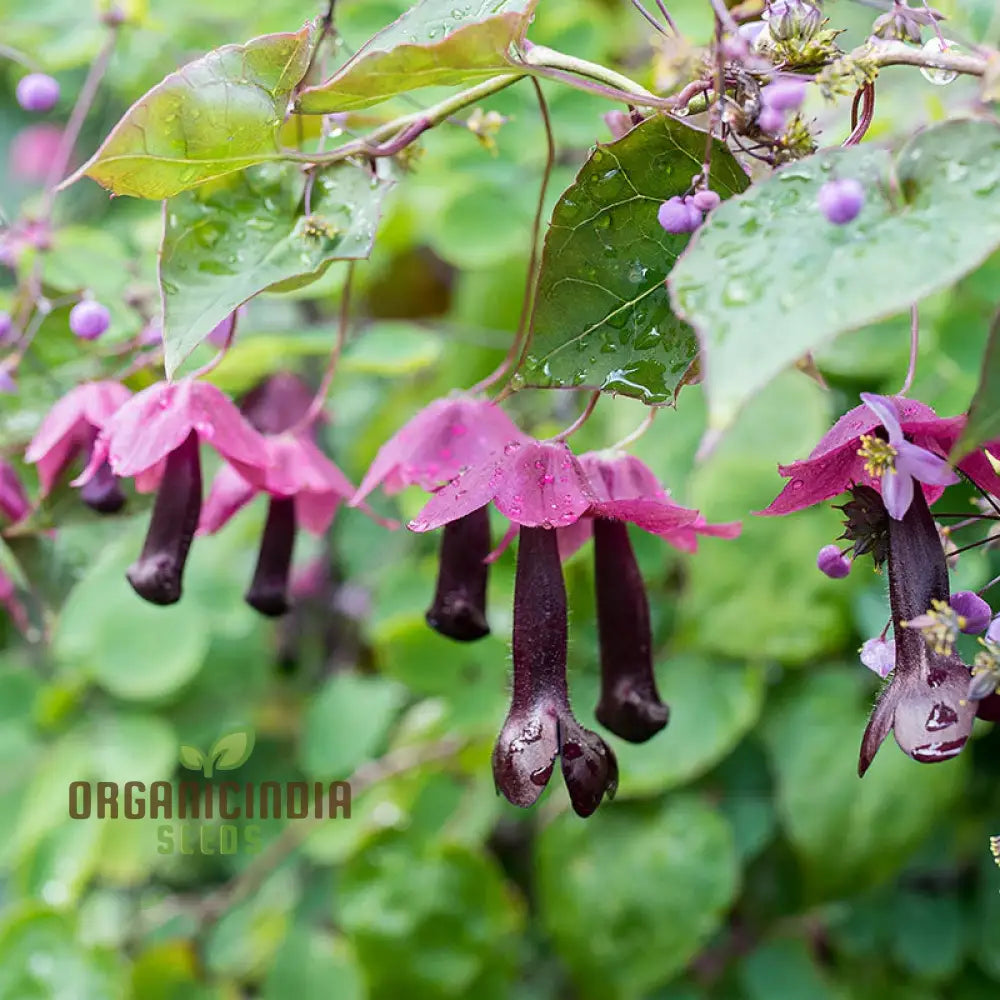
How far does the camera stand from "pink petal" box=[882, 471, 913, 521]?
1.37ft

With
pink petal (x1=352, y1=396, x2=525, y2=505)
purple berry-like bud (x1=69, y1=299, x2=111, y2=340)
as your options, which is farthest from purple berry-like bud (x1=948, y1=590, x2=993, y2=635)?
purple berry-like bud (x1=69, y1=299, x2=111, y2=340)

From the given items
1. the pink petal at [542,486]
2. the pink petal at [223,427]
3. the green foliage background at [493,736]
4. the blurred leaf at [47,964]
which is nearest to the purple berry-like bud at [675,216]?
the pink petal at [542,486]

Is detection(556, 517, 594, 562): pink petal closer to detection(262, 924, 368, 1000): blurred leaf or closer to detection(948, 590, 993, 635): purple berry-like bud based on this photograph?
detection(948, 590, 993, 635): purple berry-like bud

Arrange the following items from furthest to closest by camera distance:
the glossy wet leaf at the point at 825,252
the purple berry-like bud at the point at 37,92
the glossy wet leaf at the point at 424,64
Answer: the purple berry-like bud at the point at 37,92 < the glossy wet leaf at the point at 424,64 < the glossy wet leaf at the point at 825,252

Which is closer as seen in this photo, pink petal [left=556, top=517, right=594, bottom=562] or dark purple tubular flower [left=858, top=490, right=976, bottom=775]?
dark purple tubular flower [left=858, top=490, right=976, bottom=775]

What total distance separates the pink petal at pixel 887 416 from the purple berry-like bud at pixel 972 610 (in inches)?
2.9

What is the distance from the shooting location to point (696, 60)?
0.44m

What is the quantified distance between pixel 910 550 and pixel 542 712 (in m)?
0.16

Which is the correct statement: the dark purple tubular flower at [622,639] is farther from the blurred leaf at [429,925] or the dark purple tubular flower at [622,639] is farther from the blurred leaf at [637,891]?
the blurred leaf at [429,925]

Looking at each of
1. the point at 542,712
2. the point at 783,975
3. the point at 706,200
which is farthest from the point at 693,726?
the point at 706,200

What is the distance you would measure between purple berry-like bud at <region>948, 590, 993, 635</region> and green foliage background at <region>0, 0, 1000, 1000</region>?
0.41m

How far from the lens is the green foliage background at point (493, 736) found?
929 mm

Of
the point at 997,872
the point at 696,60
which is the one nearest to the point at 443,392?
the point at 997,872

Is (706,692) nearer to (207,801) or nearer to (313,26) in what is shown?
(207,801)
